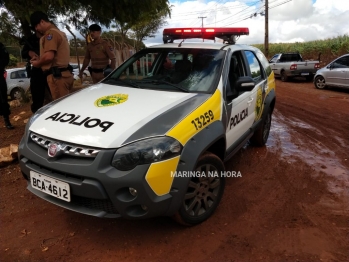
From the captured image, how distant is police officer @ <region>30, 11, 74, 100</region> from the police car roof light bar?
1507mm

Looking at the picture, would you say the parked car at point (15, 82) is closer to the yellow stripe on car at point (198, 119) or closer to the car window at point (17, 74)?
the car window at point (17, 74)

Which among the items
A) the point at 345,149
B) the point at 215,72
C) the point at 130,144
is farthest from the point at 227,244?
the point at 345,149

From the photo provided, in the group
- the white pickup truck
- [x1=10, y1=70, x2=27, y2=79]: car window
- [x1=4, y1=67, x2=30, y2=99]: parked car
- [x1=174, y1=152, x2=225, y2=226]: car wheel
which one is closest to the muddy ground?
[x1=174, y1=152, x2=225, y2=226]: car wheel

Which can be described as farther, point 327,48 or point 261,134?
point 327,48

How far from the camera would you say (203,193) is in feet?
9.41

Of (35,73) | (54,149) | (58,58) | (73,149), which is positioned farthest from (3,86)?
(73,149)

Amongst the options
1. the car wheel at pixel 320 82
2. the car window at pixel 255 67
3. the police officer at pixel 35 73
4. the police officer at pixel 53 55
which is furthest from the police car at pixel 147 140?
the car wheel at pixel 320 82

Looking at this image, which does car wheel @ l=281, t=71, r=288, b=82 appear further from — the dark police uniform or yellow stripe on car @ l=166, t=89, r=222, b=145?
yellow stripe on car @ l=166, t=89, r=222, b=145

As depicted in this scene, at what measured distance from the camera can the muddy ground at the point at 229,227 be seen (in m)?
2.55

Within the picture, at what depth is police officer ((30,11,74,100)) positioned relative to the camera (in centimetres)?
430

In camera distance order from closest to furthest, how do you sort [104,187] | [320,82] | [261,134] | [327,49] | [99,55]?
[104,187], [261,134], [99,55], [320,82], [327,49]

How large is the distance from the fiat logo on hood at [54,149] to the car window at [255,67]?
9.12ft

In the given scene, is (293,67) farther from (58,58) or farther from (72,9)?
(58,58)

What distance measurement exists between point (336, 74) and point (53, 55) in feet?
35.9
